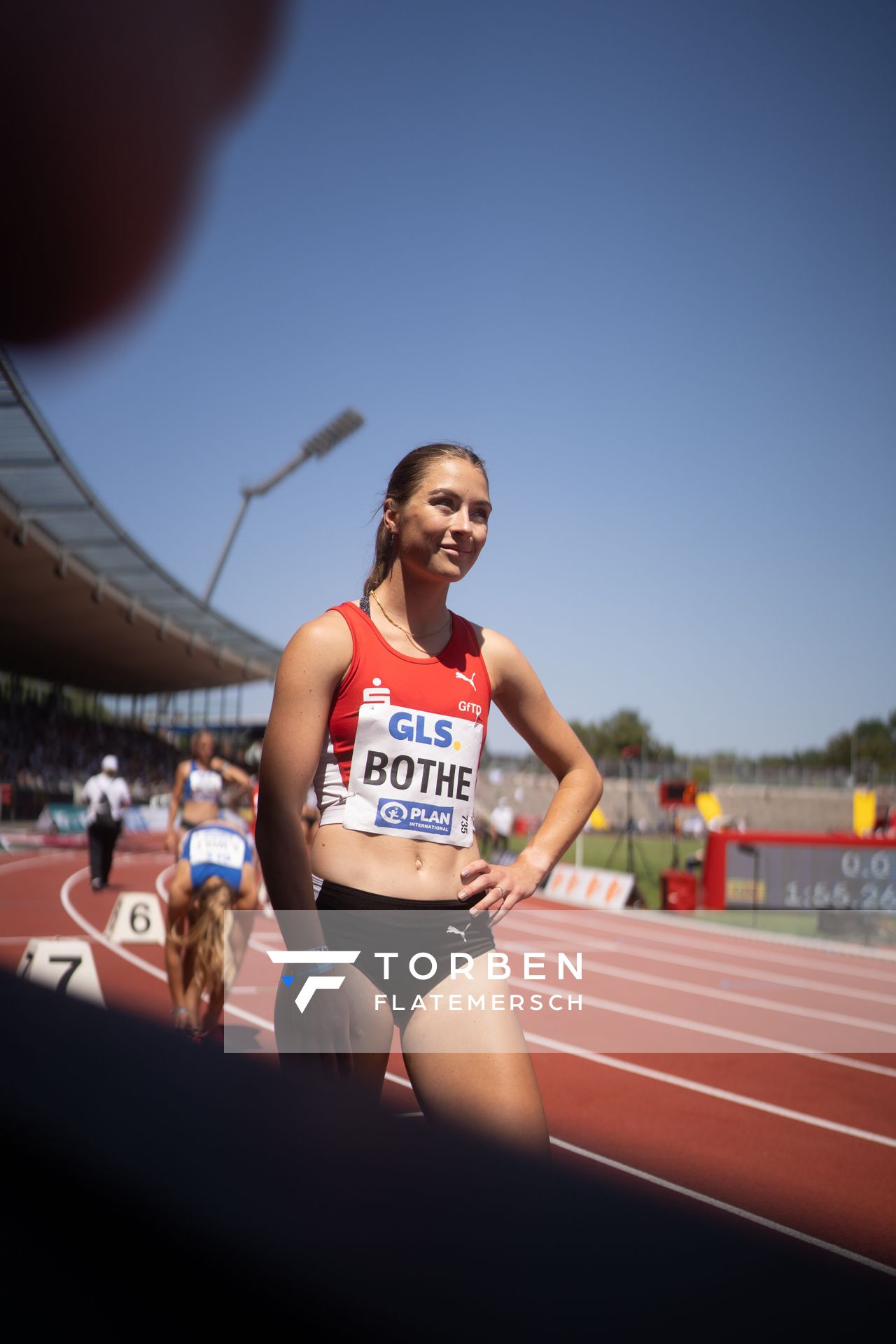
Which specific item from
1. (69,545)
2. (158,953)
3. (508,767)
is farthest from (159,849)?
(508,767)

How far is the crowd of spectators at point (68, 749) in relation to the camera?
3142 centimetres

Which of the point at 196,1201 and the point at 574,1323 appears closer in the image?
the point at 574,1323

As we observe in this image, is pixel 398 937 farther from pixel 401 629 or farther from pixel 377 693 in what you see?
pixel 401 629

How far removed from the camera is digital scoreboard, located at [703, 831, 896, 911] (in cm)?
1213

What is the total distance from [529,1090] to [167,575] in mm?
27941

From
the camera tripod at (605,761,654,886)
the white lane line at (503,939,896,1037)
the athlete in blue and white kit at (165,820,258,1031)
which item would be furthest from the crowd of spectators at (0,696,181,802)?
the athlete in blue and white kit at (165,820,258,1031)

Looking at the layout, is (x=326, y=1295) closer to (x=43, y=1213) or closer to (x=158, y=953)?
(x=43, y=1213)

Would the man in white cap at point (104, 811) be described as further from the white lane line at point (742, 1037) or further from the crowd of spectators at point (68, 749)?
the crowd of spectators at point (68, 749)

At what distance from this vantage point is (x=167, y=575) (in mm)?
28344

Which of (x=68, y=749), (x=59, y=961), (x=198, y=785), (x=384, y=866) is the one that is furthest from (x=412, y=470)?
(x=68, y=749)

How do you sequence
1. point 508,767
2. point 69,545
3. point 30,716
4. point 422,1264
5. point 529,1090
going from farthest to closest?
1. point 508,767
2. point 30,716
3. point 69,545
4. point 529,1090
5. point 422,1264

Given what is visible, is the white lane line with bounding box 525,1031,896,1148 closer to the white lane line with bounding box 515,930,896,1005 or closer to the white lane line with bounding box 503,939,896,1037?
the white lane line with bounding box 503,939,896,1037

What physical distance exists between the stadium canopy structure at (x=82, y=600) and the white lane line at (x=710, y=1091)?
10218 mm

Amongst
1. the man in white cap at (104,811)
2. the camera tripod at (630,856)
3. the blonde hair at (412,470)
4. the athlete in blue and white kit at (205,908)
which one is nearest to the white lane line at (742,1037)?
the athlete in blue and white kit at (205,908)
